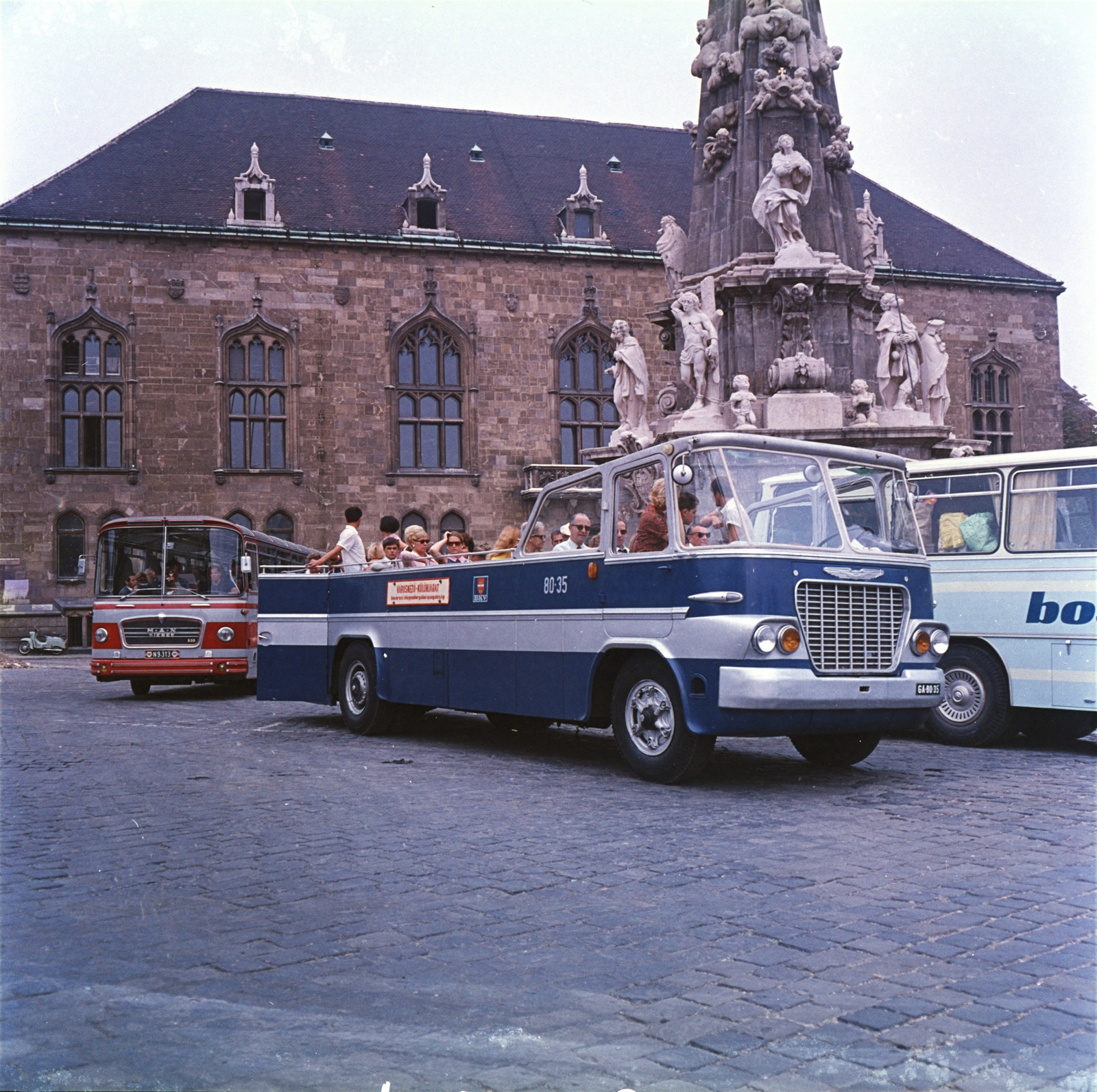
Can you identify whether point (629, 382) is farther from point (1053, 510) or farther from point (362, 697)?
point (1053, 510)

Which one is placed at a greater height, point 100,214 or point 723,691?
point 100,214

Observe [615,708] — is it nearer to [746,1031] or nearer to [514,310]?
[746,1031]

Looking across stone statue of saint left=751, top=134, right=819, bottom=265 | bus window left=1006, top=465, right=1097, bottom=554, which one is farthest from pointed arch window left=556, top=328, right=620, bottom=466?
bus window left=1006, top=465, right=1097, bottom=554

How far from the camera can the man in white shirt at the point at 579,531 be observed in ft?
33.0

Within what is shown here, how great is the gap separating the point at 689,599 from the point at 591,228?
35349 mm

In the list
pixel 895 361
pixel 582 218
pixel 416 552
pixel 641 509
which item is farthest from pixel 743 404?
pixel 582 218

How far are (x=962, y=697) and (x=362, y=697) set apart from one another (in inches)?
239

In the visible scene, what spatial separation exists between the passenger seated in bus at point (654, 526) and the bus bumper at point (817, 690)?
1.22 metres

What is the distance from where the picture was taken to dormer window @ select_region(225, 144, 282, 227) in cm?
3894

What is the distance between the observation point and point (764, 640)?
838 centimetres

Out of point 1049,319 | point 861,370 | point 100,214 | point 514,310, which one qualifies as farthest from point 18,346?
point 1049,319

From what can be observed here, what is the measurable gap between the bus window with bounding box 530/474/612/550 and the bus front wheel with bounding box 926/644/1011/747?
12.3 ft

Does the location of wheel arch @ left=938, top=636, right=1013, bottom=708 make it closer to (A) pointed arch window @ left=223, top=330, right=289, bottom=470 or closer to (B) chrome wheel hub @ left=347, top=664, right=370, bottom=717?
(B) chrome wheel hub @ left=347, top=664, right=370, bottom=717

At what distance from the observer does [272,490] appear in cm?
3903
